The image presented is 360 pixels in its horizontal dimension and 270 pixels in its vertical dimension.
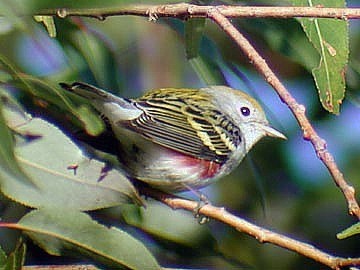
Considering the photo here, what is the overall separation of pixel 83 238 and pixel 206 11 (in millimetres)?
615

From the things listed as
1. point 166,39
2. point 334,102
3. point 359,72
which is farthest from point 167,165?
point 166,39

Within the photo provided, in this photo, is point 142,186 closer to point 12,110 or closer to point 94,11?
point 12,110

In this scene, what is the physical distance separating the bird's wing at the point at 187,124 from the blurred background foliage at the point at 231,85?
0.39 ft

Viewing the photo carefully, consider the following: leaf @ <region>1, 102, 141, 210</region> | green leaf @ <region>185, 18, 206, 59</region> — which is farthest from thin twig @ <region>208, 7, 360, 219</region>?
leaf @ <region>1, 102, 141, 210</region>

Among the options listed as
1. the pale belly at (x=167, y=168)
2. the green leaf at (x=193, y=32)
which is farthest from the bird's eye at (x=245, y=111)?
the green leaf at (x=193, y=32)

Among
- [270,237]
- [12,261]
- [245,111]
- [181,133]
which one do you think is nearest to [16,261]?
[12,261]

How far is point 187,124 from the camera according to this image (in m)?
3.64

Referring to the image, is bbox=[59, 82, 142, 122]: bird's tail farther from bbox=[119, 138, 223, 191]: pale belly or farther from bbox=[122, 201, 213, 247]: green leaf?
bbox=[122, 201, 213, 247]: green leaf

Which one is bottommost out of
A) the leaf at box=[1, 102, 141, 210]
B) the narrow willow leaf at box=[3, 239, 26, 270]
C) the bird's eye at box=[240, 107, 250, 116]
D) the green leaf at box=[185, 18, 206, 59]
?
the bird's eye at box=[240, 107, 250, 116]

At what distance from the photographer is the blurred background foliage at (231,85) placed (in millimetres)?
2828

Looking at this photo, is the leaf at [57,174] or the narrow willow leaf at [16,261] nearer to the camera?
the narrow willow leaf at [16,261]

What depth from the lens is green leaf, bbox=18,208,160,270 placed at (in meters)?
2.40

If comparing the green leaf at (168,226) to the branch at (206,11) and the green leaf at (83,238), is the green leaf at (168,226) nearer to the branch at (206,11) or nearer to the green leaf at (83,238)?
the green leaf at (83,238)

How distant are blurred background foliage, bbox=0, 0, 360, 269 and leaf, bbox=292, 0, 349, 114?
1.00 feet
